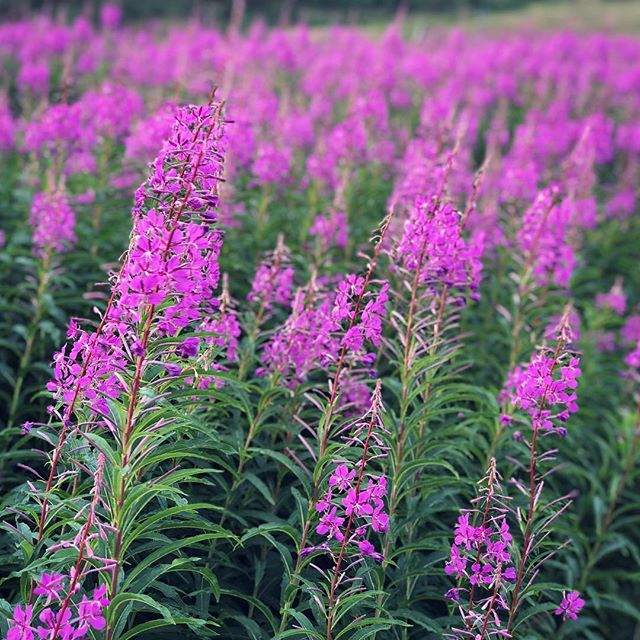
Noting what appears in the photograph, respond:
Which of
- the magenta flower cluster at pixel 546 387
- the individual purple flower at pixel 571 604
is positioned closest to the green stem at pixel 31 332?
the magenta flower cluster at pixel 546 387

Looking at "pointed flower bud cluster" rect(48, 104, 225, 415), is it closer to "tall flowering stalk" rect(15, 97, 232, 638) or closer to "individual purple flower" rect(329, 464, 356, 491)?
"tall flowering stalk" rect(15, 97, 232, 638)

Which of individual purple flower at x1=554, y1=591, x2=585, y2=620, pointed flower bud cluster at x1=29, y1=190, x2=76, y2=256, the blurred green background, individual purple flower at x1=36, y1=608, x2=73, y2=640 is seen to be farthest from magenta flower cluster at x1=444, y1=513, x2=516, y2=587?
the blurred green background

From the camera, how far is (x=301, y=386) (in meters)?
4.77

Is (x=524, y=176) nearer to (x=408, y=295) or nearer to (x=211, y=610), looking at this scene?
(x=408, y=295)

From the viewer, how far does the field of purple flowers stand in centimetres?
348

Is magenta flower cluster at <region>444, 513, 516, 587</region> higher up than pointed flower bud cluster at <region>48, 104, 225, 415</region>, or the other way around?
pointed flower bud cluster at <region>48, 104, 225, 415</region>

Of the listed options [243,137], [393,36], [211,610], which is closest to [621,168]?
[393,36]

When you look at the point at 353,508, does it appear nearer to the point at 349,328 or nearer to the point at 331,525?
the point at 331,525

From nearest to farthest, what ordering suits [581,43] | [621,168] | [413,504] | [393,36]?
[413,504]
[621,168]
[393,36]
[581,43]

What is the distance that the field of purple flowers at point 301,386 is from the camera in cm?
348

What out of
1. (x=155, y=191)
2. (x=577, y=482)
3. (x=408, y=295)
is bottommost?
(x=577, y=482)

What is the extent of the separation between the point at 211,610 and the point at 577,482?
141 inches

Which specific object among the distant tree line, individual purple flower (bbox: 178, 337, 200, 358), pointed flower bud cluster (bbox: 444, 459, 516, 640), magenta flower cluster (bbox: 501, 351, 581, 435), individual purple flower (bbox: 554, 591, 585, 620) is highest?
individual purple flower (bbox: 178, 337, 200, 358)

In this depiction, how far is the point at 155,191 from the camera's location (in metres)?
3.52
